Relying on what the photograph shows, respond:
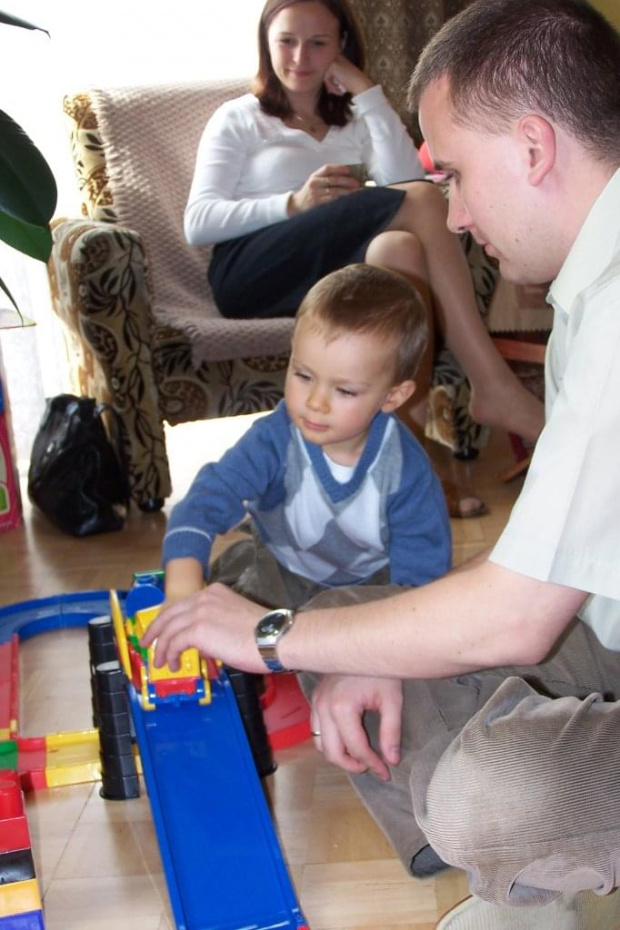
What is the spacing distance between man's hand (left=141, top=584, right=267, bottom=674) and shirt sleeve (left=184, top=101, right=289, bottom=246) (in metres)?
1.41

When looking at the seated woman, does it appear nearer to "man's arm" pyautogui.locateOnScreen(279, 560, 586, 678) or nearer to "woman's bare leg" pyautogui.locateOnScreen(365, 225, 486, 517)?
"woman's bare leg" pyautogui.locateOnScreen(365, 225, 486, 517)

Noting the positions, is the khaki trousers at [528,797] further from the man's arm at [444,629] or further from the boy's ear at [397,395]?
the boy's ear at [397,395]

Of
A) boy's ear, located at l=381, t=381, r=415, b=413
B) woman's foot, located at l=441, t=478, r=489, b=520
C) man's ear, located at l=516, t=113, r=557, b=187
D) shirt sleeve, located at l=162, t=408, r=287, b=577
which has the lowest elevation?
woman's foot, located at l=441, t=478, r=489, b=520

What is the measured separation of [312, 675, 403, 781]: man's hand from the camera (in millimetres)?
1137

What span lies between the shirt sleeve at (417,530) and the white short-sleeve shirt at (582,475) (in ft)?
1.89

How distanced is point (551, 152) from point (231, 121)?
175 cm

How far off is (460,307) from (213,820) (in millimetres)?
1386

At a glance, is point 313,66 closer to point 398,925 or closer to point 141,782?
point 141,782

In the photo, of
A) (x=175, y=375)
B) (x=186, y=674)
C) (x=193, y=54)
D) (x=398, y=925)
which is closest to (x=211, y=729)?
(x=186, y=674)

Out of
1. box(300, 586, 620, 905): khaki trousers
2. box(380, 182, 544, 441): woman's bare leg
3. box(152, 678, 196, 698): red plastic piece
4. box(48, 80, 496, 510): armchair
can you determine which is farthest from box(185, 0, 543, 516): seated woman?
box(300, 586, 620, 905): khaki trousers

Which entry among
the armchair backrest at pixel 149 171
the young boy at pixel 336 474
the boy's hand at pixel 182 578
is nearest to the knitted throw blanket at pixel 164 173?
the armchair backrest at pixel 149 171

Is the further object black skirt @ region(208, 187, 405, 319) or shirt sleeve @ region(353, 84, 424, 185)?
shirt sleeve @ region(353, 84, 424, 185)

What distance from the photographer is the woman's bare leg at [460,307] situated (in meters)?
2.27

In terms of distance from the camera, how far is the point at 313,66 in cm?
244
